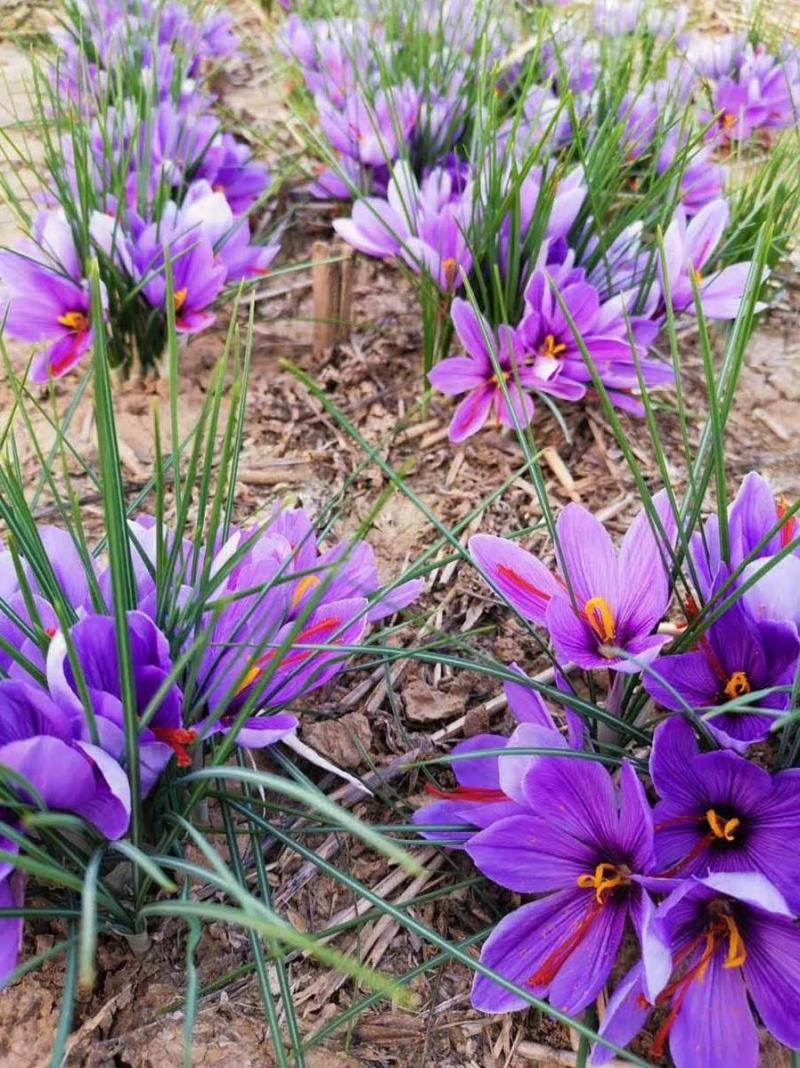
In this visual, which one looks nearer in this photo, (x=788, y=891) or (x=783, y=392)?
(x=788, y=891)

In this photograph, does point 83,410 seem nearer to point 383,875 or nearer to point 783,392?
point 383,875

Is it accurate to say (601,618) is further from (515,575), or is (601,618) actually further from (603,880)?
(603,880)

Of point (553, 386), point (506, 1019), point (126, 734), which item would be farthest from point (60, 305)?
point (506, 1019)

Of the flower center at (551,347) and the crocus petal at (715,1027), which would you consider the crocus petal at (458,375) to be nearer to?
the flower center at (551,347)

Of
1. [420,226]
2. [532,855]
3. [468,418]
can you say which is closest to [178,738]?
[532,855]

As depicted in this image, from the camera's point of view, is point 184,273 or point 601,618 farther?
point 184,273

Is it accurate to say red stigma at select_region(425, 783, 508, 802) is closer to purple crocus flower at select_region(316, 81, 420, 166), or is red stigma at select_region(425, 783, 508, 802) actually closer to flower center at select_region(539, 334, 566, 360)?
flower center at select_region(539, 334, 566, 360)
